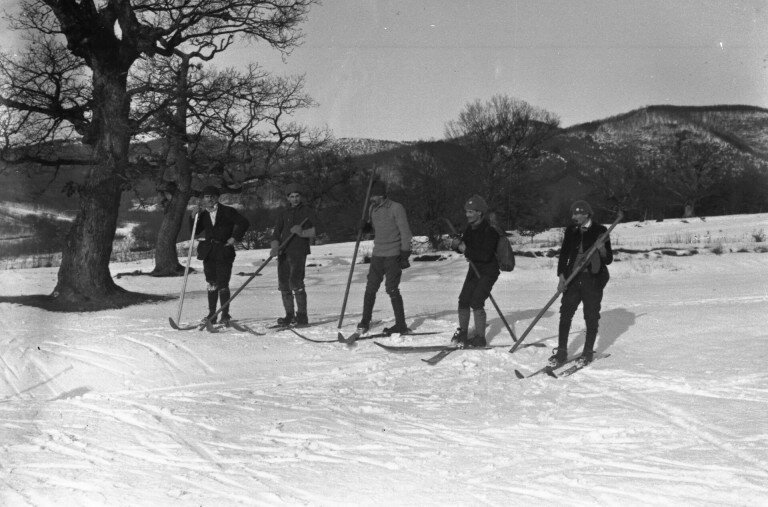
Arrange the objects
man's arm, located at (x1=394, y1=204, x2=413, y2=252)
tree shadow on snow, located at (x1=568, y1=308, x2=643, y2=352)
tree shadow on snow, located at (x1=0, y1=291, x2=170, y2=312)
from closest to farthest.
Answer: tree shadow on snow, located at (x1=568, y1=308, x2=643, y2=352), man's arm, located at (x1=394, y1=204, x2=413, y2=252), tree shadow on snow, located at (x1=0, y1=291, x2=170, y2=312)

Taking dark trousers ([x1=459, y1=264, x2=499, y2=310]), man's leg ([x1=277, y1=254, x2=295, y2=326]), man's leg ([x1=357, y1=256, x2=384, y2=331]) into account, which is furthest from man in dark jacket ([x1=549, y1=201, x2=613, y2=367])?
man's leg ([x1=277, y1=254, x2=295, y2=326])

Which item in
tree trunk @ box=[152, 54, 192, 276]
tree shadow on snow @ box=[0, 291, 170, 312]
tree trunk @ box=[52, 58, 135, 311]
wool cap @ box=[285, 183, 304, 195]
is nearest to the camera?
wool cap @ box=[285, 183, 304, 195]

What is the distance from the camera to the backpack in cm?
831

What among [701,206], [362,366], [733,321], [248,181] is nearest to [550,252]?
[248,181]

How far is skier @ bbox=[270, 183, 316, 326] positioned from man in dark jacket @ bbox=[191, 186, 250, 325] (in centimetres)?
54

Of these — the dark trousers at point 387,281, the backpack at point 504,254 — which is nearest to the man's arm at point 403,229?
the dark trousers at point 387,281

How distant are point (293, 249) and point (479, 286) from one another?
2.80 m

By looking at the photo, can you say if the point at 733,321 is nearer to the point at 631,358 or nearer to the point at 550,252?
the point at 631,358

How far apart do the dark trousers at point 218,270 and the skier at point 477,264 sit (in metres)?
3.40

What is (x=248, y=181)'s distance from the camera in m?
23.5

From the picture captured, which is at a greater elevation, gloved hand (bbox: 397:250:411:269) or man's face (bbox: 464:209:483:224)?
man's face (bbox: 464:209:483:224)

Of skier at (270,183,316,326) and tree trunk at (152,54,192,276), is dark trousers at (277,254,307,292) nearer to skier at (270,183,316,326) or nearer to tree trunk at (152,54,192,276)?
skier at (270,183,316,326)

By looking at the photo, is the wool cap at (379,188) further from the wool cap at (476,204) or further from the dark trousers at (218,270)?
the dark trousers at (218,270)

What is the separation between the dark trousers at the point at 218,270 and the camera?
1005 centimetres
